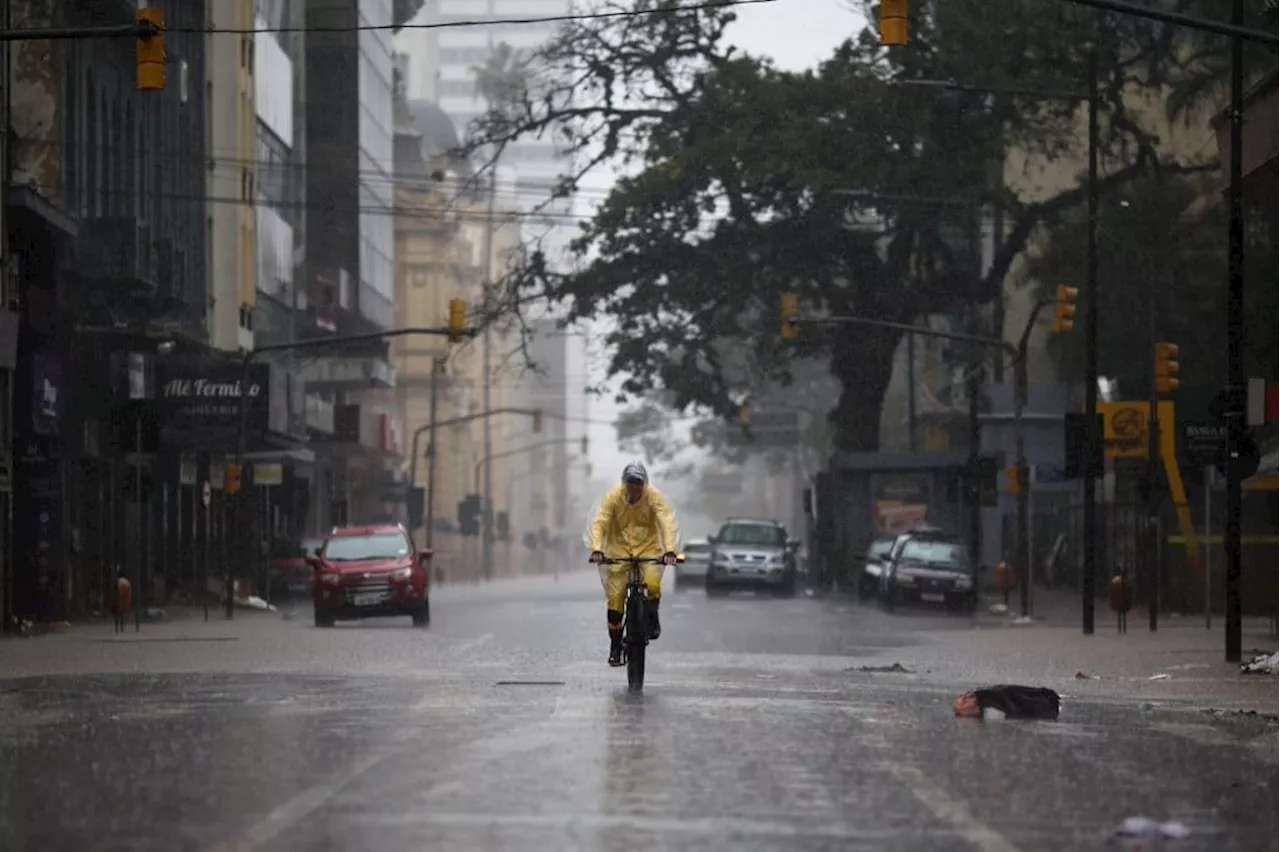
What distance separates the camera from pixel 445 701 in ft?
65.9

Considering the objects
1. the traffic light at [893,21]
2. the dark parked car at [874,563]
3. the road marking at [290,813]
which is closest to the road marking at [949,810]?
the road marking at [290,813]

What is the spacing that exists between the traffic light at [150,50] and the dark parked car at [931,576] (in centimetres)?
3168

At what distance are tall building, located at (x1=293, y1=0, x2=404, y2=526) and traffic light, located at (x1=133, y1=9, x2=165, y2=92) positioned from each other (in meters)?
52.7

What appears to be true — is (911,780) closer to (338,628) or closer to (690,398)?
(338,628)

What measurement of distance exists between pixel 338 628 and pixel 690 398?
809 inches

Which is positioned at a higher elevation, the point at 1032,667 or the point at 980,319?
the point at 980,319

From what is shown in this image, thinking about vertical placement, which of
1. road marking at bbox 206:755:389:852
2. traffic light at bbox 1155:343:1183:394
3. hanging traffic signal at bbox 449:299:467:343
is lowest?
road marking at bbox 206:755:389:852

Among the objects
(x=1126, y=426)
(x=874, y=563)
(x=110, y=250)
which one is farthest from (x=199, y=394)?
(x=1126, y=426)

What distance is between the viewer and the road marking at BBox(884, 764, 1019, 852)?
1070cm

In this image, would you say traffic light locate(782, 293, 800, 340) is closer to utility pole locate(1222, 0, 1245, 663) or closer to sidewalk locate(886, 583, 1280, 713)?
sidewalk locate(886, 583, 1280, 713)

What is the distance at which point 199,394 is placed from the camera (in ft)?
184

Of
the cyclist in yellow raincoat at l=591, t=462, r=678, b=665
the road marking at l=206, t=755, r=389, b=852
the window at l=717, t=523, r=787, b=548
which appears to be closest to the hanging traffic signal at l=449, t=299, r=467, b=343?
the window at l=717, t=523, r=787, b=548

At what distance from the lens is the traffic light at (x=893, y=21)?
23938mm

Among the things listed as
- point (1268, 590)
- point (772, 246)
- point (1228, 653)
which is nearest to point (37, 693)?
point (1228, 653)
